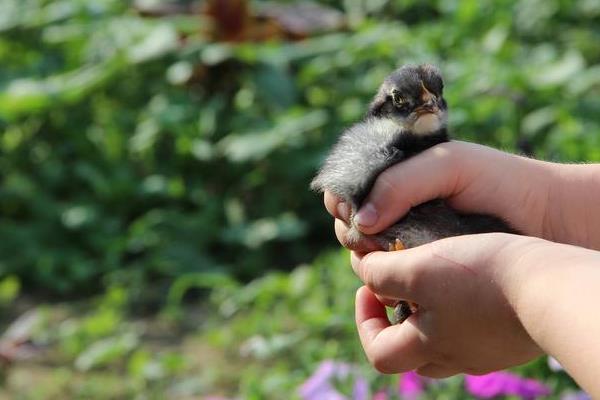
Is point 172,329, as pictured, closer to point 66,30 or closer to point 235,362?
point 235,362

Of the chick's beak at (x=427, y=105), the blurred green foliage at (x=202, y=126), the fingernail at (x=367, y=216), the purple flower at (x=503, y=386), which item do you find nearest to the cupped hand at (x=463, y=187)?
the fingernail at (x=367, y=216)

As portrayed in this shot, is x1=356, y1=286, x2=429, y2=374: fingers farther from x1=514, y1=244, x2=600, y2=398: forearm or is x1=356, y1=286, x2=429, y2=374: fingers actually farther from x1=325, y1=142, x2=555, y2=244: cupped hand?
x1=514, y1=244, x2=600, y2=398: forearm

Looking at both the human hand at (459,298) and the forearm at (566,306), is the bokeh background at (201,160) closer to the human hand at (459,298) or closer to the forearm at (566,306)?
the human hand at (459,298)

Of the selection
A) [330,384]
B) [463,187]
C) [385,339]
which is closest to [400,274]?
[385,339]

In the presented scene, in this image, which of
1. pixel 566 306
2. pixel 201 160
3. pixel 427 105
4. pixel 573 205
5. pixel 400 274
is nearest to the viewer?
pixel 566 306

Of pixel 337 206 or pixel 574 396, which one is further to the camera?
pixel 574 396

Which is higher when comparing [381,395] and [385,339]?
[385,339]

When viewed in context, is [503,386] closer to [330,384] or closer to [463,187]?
[330,384]
